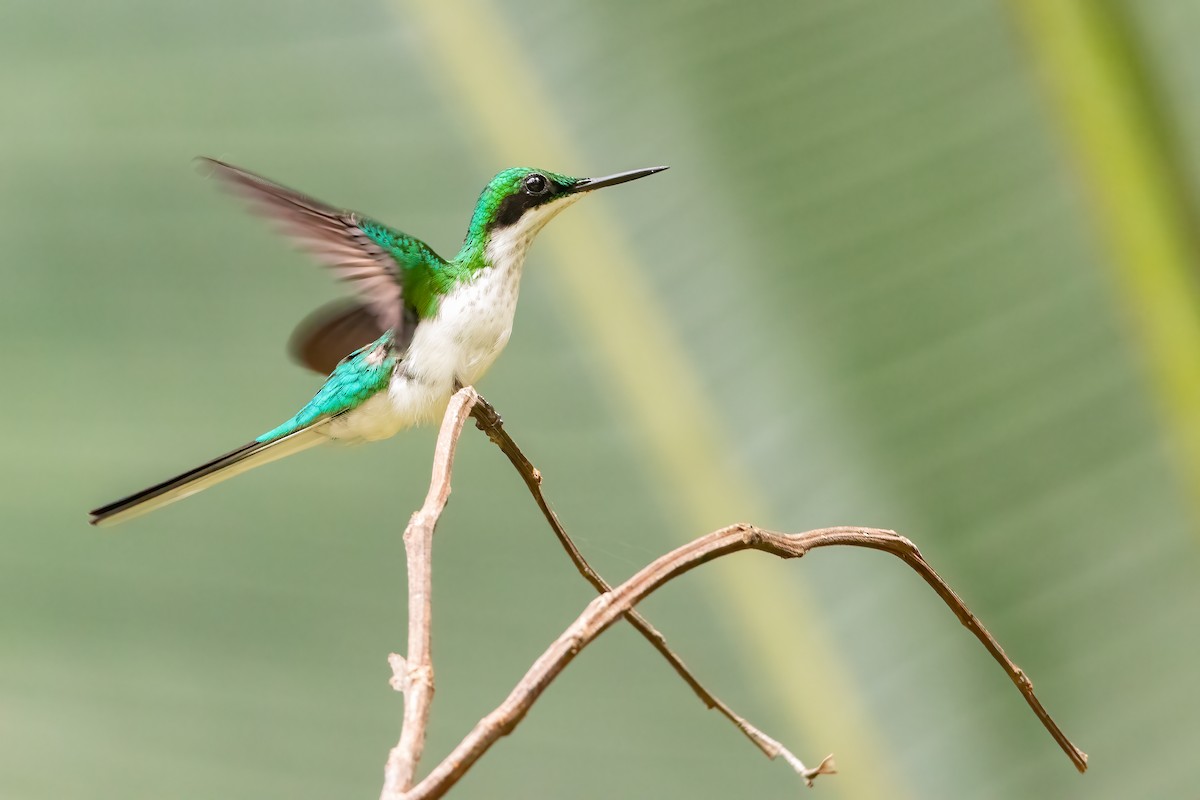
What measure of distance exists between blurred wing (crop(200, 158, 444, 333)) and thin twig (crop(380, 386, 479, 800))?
1.68 feet

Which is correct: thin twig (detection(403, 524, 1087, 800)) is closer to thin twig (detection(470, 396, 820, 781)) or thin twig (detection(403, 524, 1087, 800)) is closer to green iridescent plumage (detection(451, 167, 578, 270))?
thin twig (detection(470, 396, 820, 781))

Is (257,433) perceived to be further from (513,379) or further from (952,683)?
(952,683)

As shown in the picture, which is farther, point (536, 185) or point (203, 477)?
point (536, 185)

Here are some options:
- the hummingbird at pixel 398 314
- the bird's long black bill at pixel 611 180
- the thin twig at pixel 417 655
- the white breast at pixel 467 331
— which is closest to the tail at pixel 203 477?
the hummingbird at pixel 398 314

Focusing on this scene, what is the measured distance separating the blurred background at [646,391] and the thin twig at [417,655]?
0.60m

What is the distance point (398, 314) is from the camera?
1.36 m

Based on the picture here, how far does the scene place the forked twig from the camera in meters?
0.49

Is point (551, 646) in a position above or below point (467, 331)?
below

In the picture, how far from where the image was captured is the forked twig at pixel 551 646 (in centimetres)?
49

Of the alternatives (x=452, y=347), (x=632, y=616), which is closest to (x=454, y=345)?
(x=452, y=347)

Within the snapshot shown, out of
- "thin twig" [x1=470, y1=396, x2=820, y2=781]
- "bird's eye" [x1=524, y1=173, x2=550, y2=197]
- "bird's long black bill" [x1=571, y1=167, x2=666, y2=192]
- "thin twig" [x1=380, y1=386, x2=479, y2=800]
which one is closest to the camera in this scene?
"thin twig" [x1=380, y1=386, x2=479, y2=800]

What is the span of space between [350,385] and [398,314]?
0.39ft

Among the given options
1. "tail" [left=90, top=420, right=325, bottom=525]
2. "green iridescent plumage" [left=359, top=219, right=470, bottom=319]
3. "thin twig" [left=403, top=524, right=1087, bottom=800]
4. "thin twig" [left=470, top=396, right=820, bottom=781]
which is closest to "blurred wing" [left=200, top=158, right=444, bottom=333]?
"green iridescent plumage" [left=359, top=219, right=470, bottom=319]

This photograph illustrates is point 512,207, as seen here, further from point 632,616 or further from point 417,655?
point 417,655
